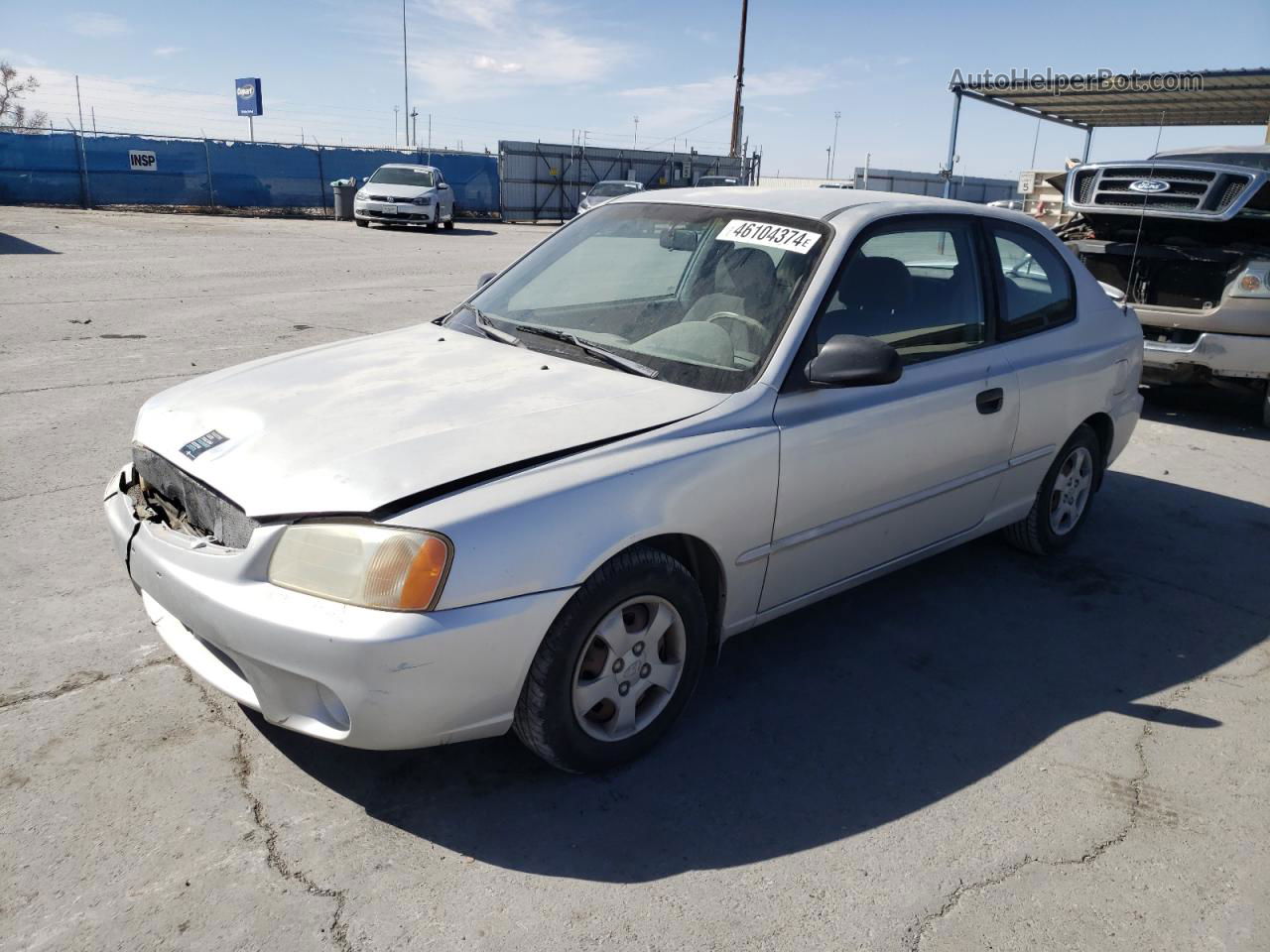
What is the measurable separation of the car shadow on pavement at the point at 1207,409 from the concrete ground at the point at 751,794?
3.43 metres

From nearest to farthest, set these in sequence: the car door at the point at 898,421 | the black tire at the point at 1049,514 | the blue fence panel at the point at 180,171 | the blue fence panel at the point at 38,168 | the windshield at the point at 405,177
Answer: the car door at the point at 898,421, the black tire at the point at 1049,514, the windshield at the point at 405,177, the blue fence panel at the point at 38,168, the blue fence panel at the point at 180,171

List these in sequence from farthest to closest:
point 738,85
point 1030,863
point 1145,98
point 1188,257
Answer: point 738,85
point 1145,98
point 1188,257
point 1030,863

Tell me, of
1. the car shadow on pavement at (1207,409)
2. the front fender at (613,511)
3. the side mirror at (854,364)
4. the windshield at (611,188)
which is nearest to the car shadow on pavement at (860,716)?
the front fender at (613,511)

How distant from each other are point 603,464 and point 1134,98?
54.4ft

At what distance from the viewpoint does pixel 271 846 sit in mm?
2568

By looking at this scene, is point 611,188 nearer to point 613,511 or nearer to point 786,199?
point 786,199

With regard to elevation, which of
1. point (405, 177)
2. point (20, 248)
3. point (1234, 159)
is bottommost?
point (20, 248)

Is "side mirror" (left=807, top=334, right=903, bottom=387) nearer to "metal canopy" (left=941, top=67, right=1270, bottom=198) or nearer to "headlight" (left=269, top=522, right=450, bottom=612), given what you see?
"headlight" (left=269, top=522, right=450, bottom=612)

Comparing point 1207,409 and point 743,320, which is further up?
point 743,320

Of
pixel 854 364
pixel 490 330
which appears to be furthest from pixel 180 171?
pixel 854 364

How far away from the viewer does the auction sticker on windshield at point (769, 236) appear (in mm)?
3490

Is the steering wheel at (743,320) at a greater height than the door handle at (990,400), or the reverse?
the steering wheel at (743,320)

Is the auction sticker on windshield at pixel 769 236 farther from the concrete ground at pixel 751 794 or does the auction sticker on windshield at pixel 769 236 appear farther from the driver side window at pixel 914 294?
the concrete ground at pixel 751 794

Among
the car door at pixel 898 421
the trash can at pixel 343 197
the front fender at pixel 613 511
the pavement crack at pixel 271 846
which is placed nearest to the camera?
the pavement crack at pixel 271 846
